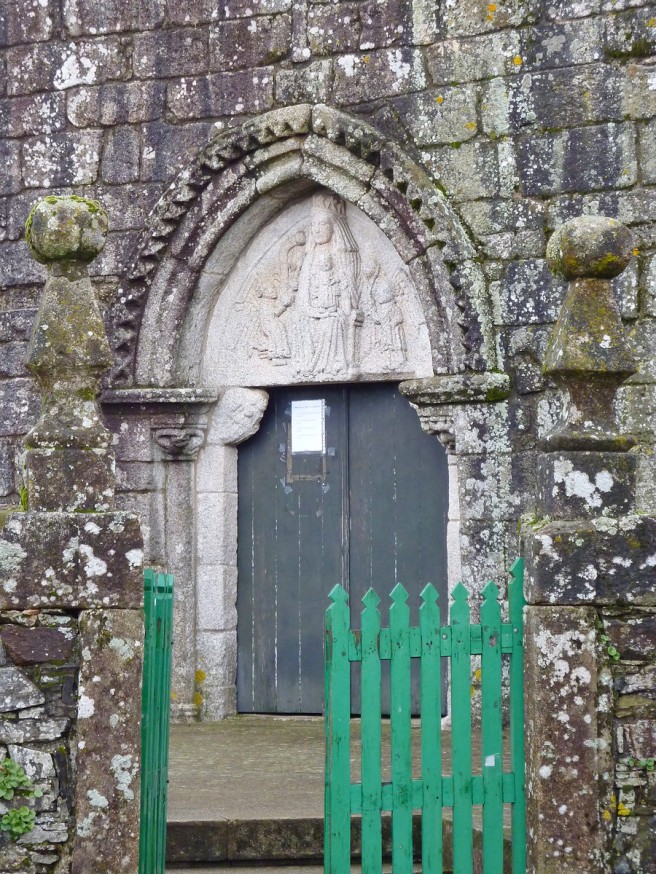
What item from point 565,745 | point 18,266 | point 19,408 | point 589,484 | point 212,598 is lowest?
point 565,745

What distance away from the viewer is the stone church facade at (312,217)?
7.29 meters

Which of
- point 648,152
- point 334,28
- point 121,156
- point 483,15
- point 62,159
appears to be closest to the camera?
point 648,152

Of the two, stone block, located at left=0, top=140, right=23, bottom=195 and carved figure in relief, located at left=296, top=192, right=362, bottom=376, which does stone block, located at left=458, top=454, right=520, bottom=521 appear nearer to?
carved figure in relief, located at left=296, top=192, right=362, bottom=376

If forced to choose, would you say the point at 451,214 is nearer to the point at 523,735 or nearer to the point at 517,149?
the point at 517,149

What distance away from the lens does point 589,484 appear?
A: 4.84 metres

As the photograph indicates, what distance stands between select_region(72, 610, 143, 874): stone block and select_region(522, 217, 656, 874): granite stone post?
138cm

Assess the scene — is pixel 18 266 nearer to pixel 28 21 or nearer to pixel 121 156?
pixel 121 156

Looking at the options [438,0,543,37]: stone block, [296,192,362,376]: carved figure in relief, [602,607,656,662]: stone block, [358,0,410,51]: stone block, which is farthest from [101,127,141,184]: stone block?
[602,607,656,662]: stone block

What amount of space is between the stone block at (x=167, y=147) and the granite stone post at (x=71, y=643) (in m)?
3.53

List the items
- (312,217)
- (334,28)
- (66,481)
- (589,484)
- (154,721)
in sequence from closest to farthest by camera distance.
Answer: (66,481), (589,484), (154,721), (334,28), (312,217)

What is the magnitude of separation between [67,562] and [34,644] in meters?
0.30

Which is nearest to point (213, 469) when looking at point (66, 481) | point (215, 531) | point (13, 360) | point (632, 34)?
point (215, 531)

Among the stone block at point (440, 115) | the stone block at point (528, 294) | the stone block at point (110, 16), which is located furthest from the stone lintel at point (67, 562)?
the stone block at point (110, 16)

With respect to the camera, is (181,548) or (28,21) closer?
(181,548)
